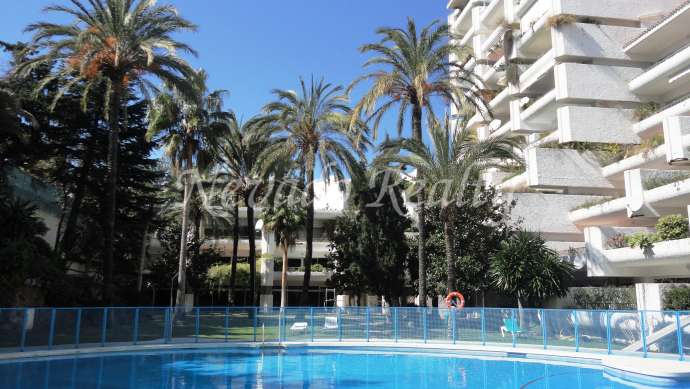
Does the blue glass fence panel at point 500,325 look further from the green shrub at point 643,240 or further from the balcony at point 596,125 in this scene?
the balcony at point 596,125

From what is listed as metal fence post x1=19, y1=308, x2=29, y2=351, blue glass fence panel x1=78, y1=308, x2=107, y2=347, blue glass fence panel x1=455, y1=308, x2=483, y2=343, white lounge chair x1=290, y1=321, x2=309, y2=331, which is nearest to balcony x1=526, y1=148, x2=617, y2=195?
blue glass fence panel x1=455, y1=308, x2=483, y2=343

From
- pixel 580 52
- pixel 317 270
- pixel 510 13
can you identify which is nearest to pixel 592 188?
pixel 580 52

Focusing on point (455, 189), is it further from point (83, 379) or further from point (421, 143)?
point (83, 379)

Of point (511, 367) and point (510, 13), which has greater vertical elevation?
point (510, 13)

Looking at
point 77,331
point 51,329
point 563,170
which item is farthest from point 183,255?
point 563,170

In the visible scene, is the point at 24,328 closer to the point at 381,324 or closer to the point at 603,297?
the point at 381,324

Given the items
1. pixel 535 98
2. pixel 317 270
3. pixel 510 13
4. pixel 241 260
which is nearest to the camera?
pixel 535 98

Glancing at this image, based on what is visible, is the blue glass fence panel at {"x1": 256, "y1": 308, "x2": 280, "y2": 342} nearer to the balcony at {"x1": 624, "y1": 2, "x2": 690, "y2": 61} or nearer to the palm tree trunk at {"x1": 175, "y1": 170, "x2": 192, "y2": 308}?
the palm tree trunk at {"x1": 175, "y1": 170, "x2": 192, "y2": 308}

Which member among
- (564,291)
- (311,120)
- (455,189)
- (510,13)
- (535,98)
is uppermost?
(510,13)

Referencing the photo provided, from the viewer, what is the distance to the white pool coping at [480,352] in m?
16.3

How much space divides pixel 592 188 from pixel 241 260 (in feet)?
112

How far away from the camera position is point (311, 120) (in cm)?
3070

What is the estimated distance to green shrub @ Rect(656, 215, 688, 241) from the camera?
2411cm

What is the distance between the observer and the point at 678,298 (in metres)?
22.6
